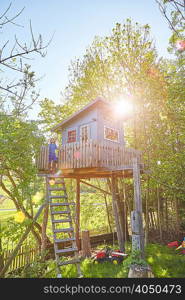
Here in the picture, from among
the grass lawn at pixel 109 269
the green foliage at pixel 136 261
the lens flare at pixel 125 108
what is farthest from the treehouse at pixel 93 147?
the grass lawn at pixel 109 269

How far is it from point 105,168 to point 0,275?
594 cm

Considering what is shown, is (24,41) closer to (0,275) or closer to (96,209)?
(0,275)

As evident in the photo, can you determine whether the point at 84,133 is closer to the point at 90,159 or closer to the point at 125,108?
the point at 125,108

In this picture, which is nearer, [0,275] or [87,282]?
[87,282]

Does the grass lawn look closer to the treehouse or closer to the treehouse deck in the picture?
the treehouse deck

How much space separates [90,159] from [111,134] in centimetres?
524

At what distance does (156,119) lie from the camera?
1368 cm

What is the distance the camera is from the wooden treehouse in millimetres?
8023

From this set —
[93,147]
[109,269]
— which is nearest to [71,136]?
[93,147]

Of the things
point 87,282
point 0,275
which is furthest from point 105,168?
point 0,275

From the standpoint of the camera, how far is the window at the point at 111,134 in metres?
12.9

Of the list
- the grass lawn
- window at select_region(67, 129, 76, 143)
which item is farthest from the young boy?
the grass lawn

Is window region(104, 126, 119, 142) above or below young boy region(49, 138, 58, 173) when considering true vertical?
above

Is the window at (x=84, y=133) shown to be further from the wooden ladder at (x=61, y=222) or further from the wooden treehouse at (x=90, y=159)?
the wooden ladder at (x=61, y=222)
